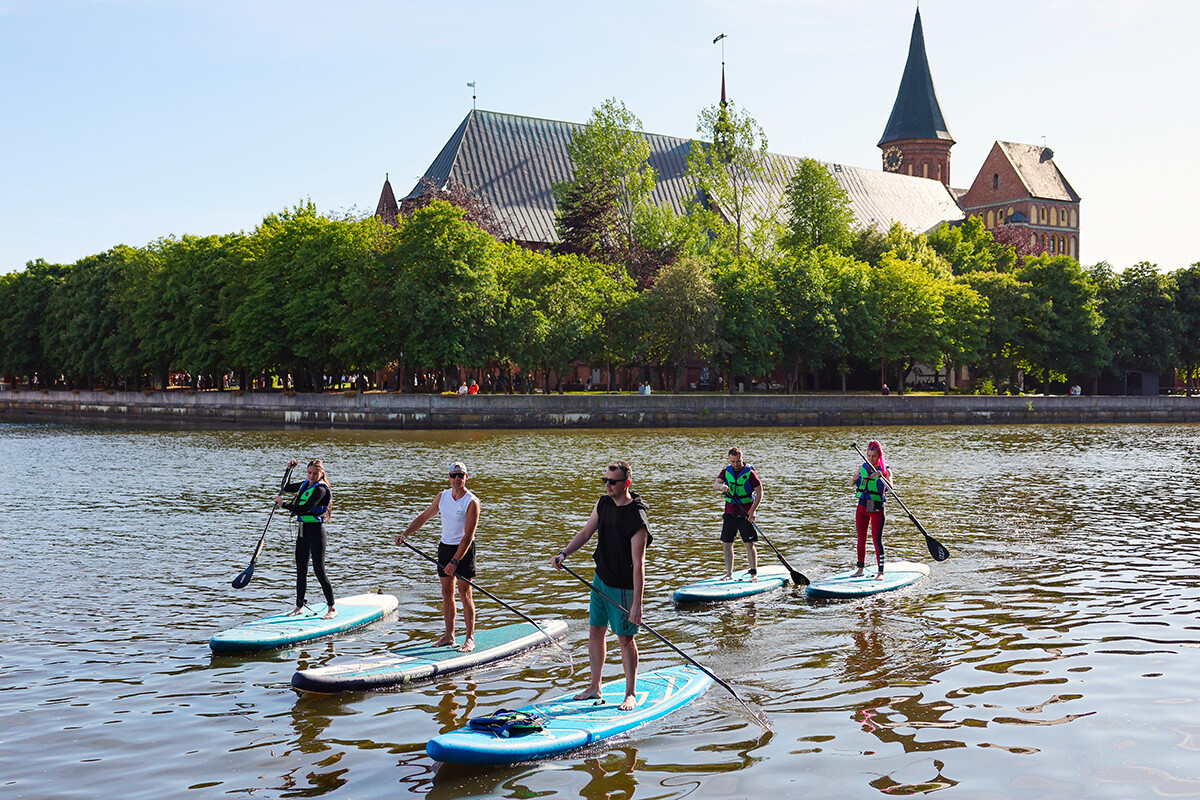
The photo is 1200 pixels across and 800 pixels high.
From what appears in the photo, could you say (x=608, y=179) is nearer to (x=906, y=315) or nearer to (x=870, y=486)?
(x=906, y=315)

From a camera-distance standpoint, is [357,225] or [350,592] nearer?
[350,592]

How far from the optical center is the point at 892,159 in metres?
156

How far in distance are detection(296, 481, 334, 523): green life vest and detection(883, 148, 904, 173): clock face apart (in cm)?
15290

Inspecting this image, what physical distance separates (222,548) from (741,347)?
5825cm

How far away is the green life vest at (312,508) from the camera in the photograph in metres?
13.2

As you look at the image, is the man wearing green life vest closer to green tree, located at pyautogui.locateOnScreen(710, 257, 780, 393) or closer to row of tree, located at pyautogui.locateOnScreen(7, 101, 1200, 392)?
row of tree, located at pyautogui.locateOnScreen(7, 101, 1200, 392)

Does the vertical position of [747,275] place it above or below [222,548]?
above

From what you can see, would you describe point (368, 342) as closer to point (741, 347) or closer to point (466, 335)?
point (466, 335)

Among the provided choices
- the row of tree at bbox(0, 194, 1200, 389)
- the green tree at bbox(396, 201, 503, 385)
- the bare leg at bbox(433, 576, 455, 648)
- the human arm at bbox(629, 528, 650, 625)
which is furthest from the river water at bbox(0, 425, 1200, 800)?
the row of tree at bbox(0, 194, 1200, 389)

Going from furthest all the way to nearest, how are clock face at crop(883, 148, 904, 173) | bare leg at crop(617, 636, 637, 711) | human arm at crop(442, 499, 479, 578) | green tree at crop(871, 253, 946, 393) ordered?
clock face at crop(883, 148, 904, 173)
green tree at crop(871, 253, 946, 393)
human arm at crop(442, 499, 479, 578)
bare leg at crop(617, 636, 637, 711)

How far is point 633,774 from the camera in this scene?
8969 millimetres

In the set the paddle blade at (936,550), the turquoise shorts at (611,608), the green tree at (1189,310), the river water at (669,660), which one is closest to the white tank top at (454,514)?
the river water at (669,660)

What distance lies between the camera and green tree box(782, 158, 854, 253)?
90.0 metres

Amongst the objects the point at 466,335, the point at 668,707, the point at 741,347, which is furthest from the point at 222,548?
the point at 741,347
